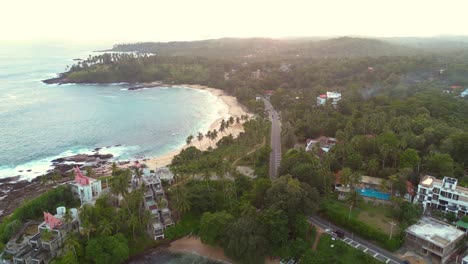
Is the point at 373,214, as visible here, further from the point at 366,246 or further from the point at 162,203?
the point at 162,203

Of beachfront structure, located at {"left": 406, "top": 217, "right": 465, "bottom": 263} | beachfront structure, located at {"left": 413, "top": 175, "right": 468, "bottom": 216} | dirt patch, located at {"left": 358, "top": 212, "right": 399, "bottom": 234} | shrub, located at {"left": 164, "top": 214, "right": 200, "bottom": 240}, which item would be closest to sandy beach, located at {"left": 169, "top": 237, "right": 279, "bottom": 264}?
shrub, located at {"left": 164, "top": 214, "right": 200, "bottom": 240}

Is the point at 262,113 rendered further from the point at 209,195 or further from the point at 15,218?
the point at 15,218

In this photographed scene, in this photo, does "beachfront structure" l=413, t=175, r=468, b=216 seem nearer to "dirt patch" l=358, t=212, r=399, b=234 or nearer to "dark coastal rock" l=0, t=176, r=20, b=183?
"dirt patch" l=358, t=212, r=399, b=234

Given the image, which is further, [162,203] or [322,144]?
[322,144]

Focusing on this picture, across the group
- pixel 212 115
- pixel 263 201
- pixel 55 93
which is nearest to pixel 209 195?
pixel 263 201

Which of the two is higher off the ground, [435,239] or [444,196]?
[444,196]

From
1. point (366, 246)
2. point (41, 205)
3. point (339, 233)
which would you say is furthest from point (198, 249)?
point (41, 205)

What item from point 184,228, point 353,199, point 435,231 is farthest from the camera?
point 184,228
